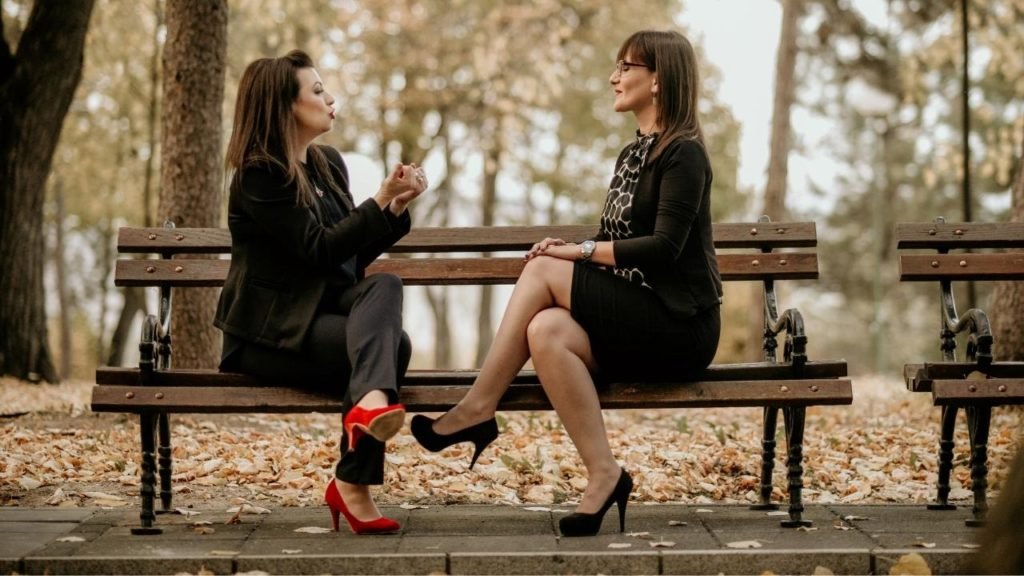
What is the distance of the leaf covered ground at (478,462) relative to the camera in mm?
5203

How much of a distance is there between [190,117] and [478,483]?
10.8ft

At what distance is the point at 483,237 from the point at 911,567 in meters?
2.22

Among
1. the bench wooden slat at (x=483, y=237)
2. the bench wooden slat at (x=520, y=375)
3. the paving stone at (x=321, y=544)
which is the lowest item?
the paving stone at (x=321, y=544)

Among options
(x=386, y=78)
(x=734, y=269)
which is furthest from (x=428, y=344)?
(x=734, y=269)

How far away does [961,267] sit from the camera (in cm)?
494

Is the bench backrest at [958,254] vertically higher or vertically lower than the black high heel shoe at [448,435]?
higher

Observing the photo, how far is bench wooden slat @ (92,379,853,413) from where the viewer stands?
13.7 feet

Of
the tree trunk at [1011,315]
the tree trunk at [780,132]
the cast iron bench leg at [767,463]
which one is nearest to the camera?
the cast iron bench leg at [767,463]

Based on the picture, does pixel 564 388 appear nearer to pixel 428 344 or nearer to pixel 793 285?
pixel 793 285

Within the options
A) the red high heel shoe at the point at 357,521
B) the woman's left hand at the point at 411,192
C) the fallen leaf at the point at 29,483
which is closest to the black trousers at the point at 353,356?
the red high heel shoe at the point at 357,521

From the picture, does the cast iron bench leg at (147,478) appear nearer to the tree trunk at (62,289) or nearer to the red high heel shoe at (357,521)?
the red high heel shoe at (357,521)

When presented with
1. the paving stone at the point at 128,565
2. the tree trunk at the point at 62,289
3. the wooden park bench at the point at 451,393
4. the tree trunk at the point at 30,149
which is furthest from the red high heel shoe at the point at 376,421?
the tree trunk at the point at 62,289

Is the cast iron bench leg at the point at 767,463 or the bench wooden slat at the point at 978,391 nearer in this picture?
the bench wooden slat at the point at 978,391

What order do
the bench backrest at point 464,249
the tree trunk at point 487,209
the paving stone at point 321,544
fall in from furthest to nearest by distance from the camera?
the tree trunk at point 487,209
the bench backrest at point 464,249
the paving stone at point 321,544
